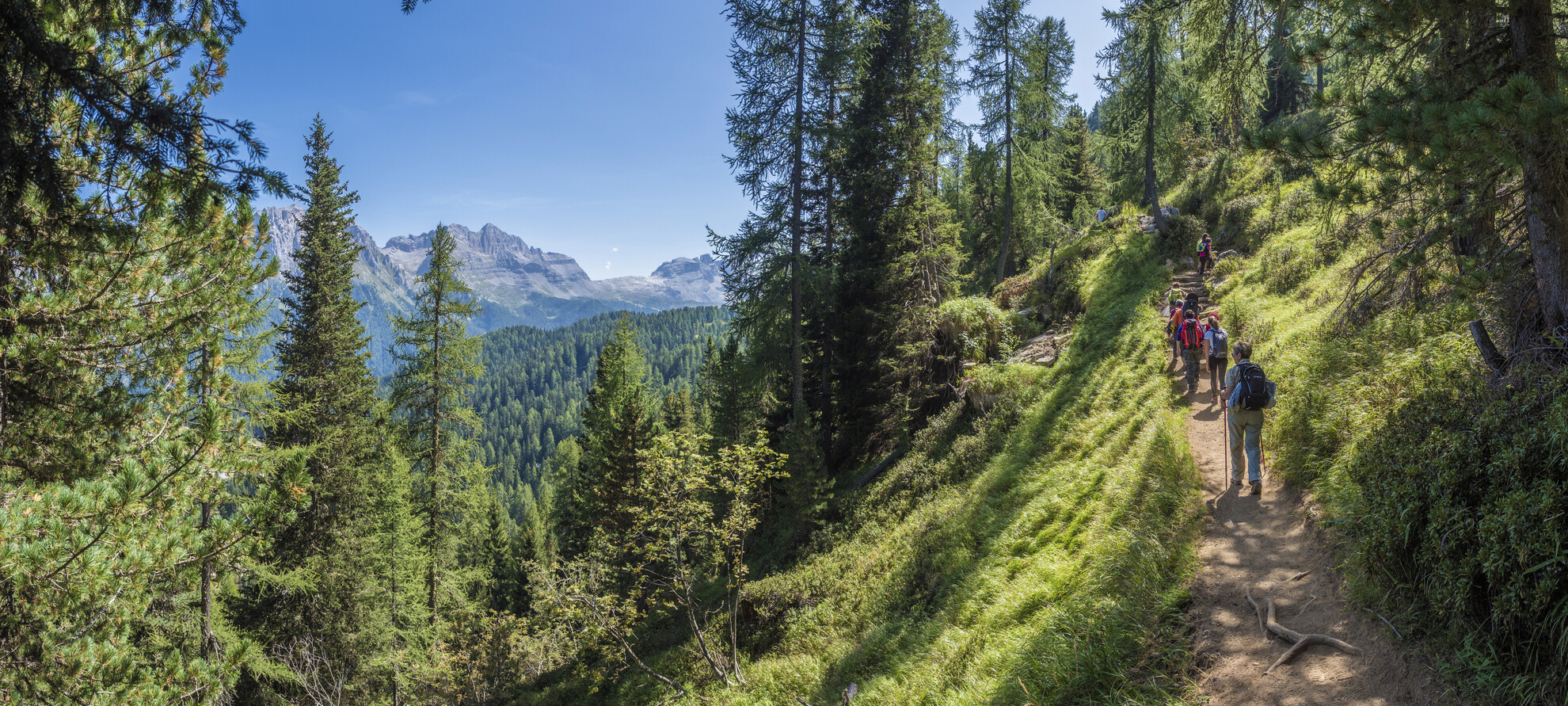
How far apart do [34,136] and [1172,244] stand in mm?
25104

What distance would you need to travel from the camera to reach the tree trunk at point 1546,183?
4.50 m

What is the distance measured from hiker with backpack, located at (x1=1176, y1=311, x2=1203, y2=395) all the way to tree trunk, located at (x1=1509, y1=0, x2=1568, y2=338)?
617cm

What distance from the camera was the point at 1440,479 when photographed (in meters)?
4.22

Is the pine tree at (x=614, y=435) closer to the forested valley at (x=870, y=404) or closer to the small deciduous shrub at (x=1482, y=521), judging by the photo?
the forested valley at (x=870, y=404)

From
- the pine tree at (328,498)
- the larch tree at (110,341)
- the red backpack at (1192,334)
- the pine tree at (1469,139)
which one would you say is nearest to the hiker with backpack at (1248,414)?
the pine tree at (1469,139)

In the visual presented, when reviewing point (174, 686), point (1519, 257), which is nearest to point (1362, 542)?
point (1519, 257)

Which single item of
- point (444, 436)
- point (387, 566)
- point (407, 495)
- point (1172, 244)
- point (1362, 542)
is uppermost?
point (1172, 244)

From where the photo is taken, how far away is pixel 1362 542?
4.66 metres

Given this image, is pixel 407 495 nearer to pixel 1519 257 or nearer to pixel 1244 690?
pixel 1244 690

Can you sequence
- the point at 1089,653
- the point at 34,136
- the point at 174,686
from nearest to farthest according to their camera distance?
the point at 34,136 < the point at 174,686 < the point at 1089,653

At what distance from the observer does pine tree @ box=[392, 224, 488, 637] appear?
2012 cm

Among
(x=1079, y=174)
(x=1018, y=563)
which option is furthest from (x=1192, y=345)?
(x=1079, y=174)

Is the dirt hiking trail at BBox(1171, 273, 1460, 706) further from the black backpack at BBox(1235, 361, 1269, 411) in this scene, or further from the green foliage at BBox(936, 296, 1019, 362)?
the green foliage at BBox(936, 296, 1019, 362)

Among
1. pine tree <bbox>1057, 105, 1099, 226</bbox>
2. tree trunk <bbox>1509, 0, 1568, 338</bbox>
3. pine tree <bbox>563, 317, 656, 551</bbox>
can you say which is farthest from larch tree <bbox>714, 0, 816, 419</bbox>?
pine tree <bbox>1057, 105, 1099, 226</bbox>
